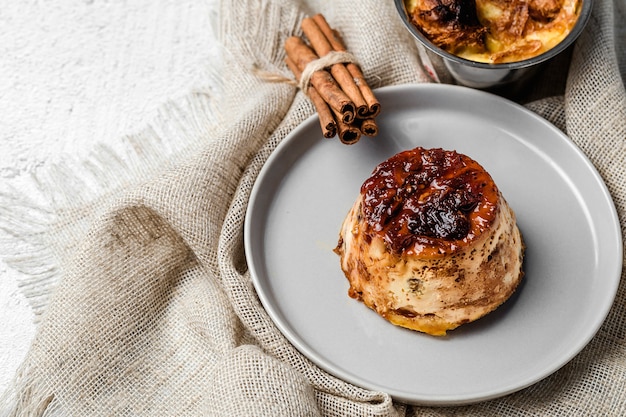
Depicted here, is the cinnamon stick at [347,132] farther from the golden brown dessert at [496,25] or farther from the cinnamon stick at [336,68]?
the golden brown dessert at [496,25]

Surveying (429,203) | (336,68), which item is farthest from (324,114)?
(429,203)

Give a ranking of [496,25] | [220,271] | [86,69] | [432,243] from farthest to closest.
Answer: [86,69] < [496,25] < [220,271] < [432,243]

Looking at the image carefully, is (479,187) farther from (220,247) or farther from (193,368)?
(193,368)

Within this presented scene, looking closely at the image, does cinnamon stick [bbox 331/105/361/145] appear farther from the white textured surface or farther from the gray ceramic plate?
the white textured surface

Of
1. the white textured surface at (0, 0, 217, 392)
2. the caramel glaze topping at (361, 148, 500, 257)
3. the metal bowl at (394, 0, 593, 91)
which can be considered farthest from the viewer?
the white textured surface at (0, 0, 217, 392)

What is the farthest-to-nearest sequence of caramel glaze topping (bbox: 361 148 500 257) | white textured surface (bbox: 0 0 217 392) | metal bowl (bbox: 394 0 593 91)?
1. white textured surface (bbox: 0 0 217 392)
2. metal bowl (bbox: 394 0 593 91)
3. caramel glaze topping (bbox: 361 148 500 257)

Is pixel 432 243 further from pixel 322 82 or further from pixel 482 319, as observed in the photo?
pixel 322 82

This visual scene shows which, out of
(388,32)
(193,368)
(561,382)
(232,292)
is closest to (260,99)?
(388,32)

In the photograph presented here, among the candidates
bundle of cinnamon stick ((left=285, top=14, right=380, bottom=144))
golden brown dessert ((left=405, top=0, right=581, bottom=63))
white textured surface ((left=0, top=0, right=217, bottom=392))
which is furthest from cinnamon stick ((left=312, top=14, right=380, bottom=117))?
white textured surface ((left=0, top=0, right=217, bottom=392))
